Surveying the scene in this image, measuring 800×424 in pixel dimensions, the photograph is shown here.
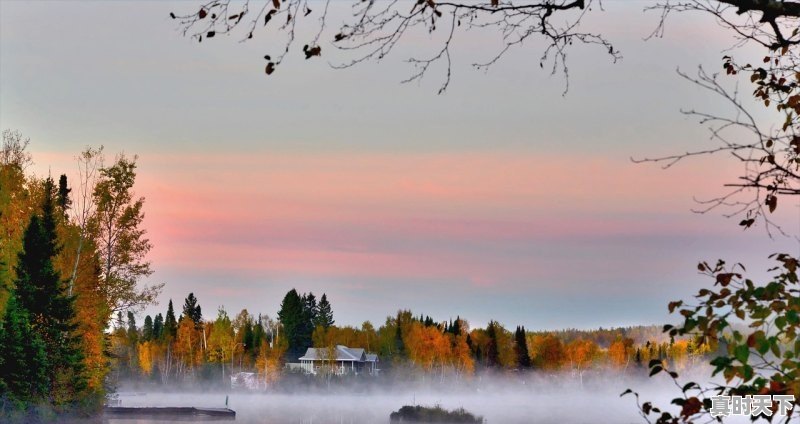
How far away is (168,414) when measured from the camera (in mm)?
58375

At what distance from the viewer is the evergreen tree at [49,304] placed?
34.9m

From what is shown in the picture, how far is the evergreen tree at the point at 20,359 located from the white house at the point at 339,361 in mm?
71948

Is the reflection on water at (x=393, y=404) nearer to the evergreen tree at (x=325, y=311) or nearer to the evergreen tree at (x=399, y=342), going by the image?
the evergreen tree at (x=399, y=342)

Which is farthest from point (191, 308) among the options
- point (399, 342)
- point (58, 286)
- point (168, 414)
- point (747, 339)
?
point (747, 339)

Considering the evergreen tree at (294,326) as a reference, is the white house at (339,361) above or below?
below

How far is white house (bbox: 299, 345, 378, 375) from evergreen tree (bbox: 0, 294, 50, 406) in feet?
236

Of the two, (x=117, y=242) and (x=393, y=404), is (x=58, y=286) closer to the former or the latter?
(x=117, y=242)

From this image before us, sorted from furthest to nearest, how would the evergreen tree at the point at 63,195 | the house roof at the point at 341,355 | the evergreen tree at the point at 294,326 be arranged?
1. the evergreen tree at the point at 294,326
2. the house roof at the point at 341,355
3. the evergreen tree at the point at 63,195

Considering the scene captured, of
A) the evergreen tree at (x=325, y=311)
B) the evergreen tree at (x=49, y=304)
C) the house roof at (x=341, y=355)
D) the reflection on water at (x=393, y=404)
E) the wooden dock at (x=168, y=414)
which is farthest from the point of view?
the evergreen tree at (x=325, y=311)

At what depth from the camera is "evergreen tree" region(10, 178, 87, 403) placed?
34938 mm

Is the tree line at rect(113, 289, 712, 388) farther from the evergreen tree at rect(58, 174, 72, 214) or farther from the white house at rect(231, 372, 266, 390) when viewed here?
the evergreen tree at rect(58, 174, 72, 214)

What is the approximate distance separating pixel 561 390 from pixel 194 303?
175 ft

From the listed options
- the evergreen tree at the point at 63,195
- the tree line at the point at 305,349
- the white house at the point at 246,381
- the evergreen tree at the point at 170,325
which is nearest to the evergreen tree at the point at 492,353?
the tree line at the point at 305,349

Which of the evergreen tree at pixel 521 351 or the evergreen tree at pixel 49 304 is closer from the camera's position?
the evergreen tree at pixel 49 304
